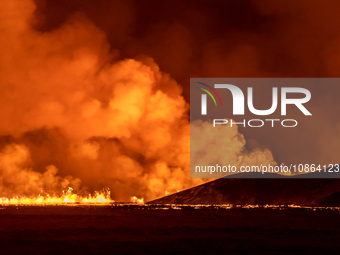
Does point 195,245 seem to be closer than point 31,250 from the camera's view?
No

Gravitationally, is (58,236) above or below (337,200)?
below

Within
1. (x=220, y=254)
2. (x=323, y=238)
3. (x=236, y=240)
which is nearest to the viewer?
(x=220, y=254)

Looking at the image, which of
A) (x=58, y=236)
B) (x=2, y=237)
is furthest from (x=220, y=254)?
(x=2, y=237)

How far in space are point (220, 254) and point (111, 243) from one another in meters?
14.5

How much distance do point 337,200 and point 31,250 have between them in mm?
183037

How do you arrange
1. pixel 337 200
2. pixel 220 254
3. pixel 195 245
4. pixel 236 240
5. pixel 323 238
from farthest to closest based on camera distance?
pixel 337 200 < pixel 323 238 < pixel 236 240 < pixel 195 245 < pixel 220 254

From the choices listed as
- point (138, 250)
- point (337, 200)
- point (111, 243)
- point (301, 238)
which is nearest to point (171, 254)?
point (138, 250)

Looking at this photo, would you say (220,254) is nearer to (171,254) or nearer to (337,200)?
(171,254)

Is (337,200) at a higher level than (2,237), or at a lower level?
higher

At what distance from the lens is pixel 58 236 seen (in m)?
53.4

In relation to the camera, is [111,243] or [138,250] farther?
[111,243]

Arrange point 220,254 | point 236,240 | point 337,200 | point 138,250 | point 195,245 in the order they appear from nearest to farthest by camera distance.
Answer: point 220,254
point 138,250
point 195,245
point 236,240
point 337,200

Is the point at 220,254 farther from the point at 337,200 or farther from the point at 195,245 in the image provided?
the point at 337,200

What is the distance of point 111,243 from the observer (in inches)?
1768
